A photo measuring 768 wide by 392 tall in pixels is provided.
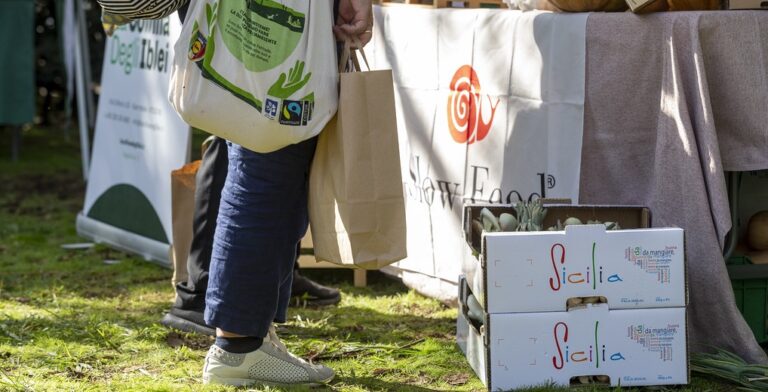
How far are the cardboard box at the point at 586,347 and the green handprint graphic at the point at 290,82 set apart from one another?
0.75 meters

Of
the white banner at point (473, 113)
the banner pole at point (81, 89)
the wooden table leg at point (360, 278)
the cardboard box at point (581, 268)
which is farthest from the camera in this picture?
the banner pole at point (81, 89)

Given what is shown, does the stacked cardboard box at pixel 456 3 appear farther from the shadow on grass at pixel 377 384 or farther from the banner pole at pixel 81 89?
the banner pole at pixel 81 89

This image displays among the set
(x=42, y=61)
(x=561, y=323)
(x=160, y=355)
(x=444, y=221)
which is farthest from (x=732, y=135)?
(x=42, y=61)

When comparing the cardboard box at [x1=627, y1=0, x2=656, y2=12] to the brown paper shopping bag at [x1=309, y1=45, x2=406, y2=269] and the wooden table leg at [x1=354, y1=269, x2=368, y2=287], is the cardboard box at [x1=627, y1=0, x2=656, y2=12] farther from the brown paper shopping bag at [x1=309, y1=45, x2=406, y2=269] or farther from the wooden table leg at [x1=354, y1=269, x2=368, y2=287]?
the wooden table leg at [x1=354, y1=269, x2=368, y2=287]

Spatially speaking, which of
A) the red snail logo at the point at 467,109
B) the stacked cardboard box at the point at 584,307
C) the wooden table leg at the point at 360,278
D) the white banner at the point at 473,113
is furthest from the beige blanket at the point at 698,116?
the wooden table leg at the point at 360,278

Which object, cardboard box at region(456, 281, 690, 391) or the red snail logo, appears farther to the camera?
the red snail logo

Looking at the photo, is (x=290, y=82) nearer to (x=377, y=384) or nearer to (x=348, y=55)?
(x=348, y=55)

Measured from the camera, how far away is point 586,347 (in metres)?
2.81

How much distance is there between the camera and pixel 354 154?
8.64 feet

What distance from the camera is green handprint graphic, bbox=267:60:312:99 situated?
2512mm

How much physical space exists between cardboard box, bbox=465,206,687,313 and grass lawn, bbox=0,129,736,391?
0.80 ft

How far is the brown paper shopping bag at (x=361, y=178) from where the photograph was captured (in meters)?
2.64

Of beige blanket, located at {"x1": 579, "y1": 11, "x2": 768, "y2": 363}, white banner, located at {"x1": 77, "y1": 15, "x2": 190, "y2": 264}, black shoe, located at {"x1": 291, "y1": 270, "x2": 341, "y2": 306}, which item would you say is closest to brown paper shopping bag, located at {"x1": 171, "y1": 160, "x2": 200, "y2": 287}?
black shoe, located at {"x1": 291, "y1": 270, "x2": 341, "y2": 306}

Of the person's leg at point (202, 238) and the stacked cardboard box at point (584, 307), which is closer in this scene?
the stacked cardboard box at point (584, 307)
